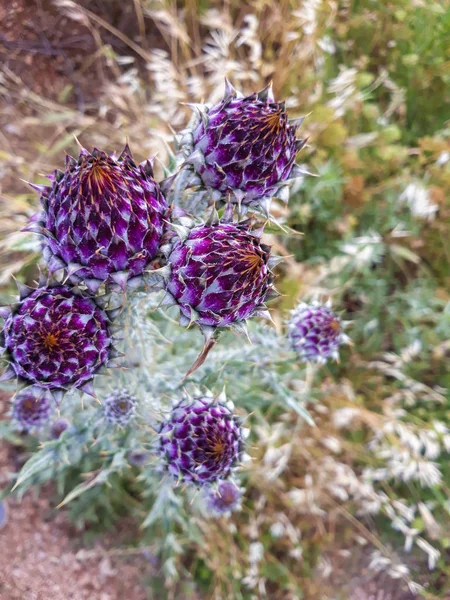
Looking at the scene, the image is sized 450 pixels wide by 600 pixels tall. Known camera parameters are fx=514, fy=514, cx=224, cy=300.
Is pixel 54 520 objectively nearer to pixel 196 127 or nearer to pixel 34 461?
pixel 34 461

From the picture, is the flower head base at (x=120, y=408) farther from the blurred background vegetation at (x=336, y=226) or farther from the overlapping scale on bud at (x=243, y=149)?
the blurred background vegetation at (x=336, y=226)

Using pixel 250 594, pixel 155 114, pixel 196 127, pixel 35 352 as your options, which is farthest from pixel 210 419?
pixel 155 114

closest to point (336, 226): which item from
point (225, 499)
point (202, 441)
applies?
point (225, 499)

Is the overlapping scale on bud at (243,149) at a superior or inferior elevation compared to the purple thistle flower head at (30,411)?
superior

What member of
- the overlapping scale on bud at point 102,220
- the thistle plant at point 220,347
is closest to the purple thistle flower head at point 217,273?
the thistle plant at point 220,347

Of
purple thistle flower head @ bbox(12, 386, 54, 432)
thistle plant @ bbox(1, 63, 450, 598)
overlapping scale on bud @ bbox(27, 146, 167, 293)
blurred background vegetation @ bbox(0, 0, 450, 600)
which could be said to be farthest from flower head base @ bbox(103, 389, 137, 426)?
blurred background vegetation @ bbox(0, 0, 450, 600)
